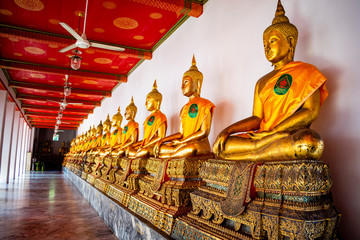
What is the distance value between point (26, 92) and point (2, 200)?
22.4ft

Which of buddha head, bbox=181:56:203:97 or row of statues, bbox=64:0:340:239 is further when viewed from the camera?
buddha head, bbox=181:56:203:97

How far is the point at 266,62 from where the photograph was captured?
2.67m

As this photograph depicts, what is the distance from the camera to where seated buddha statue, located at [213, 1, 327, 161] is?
153cm

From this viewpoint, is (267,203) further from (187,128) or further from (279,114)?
(187,128)

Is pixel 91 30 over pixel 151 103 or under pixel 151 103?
over

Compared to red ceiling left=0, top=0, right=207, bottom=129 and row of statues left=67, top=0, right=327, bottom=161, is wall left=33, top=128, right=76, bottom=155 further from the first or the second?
row of statues left=67, top=0, right=327, bottom=161

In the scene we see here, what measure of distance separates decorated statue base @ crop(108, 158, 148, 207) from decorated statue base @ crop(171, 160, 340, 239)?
1.41 metres

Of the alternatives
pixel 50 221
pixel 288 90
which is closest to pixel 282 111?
pixel 288 90

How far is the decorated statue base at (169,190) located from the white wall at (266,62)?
926 millimetres

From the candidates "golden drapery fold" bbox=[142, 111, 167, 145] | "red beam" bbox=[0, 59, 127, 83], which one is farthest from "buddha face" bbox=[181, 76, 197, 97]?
"red beam" bbox=[0, 59, 127, 83]

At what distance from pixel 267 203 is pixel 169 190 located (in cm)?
106

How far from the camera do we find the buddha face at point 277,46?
2.03 meters

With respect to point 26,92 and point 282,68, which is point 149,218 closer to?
point 282,68

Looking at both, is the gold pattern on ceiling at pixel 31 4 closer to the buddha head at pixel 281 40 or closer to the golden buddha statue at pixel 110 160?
the golden buddha statue at pixel 110 160
